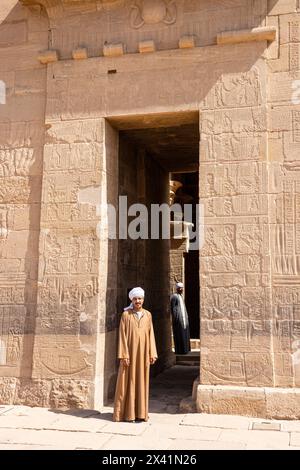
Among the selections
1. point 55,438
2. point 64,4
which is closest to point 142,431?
point 55,438

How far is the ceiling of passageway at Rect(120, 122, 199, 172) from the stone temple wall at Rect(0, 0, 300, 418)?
0.92 meters

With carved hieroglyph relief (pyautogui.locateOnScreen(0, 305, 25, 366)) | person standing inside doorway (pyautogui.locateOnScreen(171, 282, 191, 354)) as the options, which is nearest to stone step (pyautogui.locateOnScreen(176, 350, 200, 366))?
person standing inside doorway (pyautogui.locateOnScreen(171, 282, 191, 354))

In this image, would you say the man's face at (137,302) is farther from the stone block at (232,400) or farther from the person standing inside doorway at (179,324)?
the person standing inside doorway at (179,324)

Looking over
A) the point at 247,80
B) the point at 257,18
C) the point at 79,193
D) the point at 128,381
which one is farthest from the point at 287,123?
the point at 128,381

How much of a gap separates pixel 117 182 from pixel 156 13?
83.7 inches

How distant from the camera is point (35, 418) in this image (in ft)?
17.8

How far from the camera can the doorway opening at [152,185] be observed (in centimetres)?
680

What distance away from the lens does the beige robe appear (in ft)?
17.5

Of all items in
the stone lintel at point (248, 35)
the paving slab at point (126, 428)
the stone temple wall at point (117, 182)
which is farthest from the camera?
the stone lintel at point (248, 35)

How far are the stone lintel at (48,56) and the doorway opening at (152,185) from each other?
1.08 metres

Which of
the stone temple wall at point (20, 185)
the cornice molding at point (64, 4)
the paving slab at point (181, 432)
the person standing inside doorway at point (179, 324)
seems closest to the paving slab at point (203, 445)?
the paving slab at point (181, 432)

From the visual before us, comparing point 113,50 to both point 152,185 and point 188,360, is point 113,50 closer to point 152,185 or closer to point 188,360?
point 152,185

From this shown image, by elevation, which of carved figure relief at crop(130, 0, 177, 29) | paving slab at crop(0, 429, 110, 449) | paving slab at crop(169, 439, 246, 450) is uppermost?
carved figure relief at crop(130, 0, 177, 29)

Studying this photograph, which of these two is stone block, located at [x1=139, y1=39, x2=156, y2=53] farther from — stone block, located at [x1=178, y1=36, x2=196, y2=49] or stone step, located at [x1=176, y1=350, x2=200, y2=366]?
stone step, located at [x1=176, y1=350, x2=200, y2=366]
